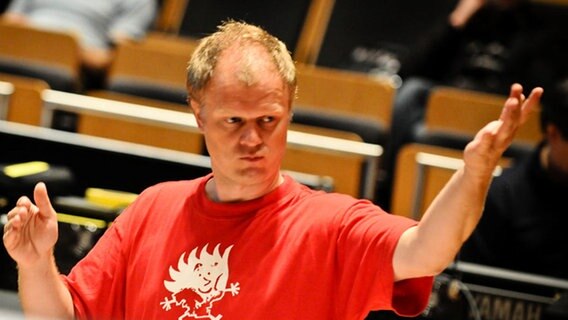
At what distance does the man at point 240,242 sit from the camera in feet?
5.27

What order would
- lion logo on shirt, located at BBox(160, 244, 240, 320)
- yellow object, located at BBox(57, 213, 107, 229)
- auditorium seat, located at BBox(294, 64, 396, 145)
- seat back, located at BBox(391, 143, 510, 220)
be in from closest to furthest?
lion logo on shirt, located at BBox(160, 244, 240, 320), yellow object, located at BBox(57, 213, 107, 229), seat back, located at BBox(391, 143, 510, 220), auditorium seat, located at BBox(294, 64, 396, 145)

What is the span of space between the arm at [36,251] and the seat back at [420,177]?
131cm

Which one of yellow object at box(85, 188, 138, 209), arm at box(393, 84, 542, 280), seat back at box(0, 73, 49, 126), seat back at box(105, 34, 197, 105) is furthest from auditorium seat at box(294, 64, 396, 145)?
arm at box(393, 84, 542, 280)

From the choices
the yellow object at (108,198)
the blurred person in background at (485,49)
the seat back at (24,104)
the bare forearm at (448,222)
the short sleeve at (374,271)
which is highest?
the blurred person in background at (485,49)

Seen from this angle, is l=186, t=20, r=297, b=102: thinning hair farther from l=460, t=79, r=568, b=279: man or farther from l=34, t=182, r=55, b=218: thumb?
l=460, t=79, r=568, b=279: man

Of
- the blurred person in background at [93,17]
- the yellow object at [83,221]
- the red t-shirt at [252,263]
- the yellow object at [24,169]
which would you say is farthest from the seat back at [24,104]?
the red t-shirt at [252,263]

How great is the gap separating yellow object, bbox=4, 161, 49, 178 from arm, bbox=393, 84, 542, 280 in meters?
1.31

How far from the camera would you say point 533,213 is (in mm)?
2803

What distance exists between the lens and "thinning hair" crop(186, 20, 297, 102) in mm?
1685

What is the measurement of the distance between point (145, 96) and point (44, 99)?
700 mm

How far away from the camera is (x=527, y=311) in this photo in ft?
8.04

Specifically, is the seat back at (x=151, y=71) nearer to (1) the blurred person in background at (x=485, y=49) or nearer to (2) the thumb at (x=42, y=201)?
(1) the blurred person in background at (x=485, y=49)

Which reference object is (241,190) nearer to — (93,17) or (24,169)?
(24,169)

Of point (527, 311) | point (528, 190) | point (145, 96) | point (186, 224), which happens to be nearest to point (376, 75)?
point (145, 96)
